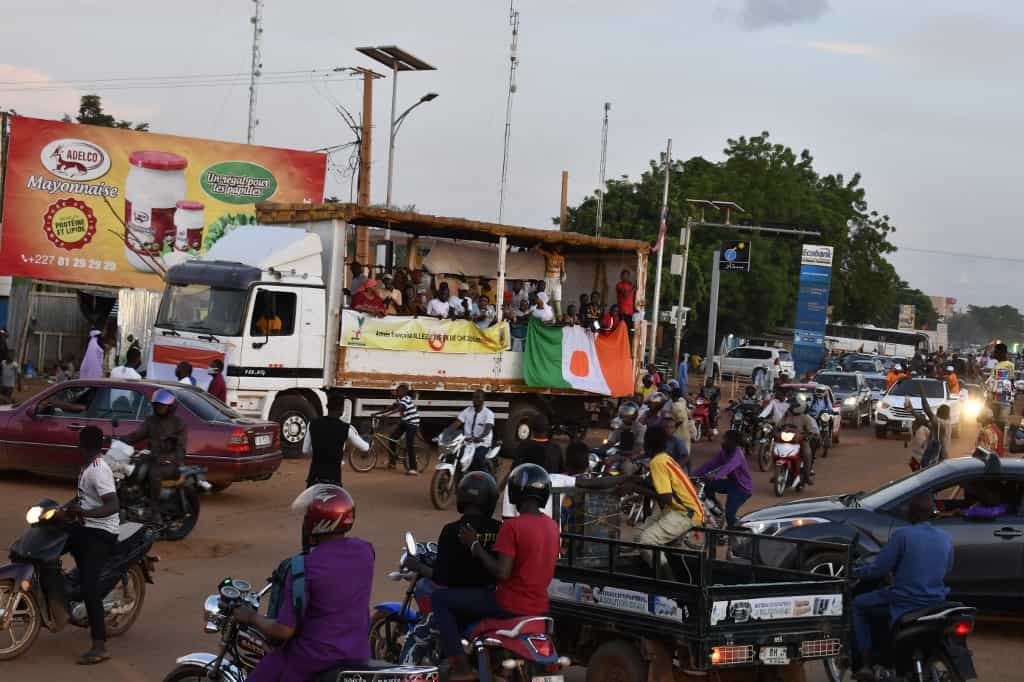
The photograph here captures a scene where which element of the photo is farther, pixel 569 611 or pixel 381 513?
pixel 381 513

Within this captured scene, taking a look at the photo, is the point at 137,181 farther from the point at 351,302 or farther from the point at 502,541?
the point at 502,541

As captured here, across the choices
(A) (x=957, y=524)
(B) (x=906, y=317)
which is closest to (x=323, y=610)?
(A) (x=957, y=524)

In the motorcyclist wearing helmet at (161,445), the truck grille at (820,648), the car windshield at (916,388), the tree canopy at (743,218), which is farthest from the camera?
the tree canopy at (743,218)

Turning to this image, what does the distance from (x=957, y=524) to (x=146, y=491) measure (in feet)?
25.2

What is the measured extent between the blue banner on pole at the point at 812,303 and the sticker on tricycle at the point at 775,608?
120 ft

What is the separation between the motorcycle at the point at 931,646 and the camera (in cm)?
711

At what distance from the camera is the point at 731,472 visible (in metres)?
13.2

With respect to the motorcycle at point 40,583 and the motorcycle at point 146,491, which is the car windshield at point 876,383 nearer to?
the motorcycle at point 146,491

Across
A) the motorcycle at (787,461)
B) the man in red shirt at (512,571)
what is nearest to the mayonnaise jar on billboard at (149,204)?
the motorcycle at (787,461)

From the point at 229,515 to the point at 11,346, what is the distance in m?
20.1

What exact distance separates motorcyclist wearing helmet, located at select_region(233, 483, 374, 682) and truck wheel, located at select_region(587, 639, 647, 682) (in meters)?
2.32

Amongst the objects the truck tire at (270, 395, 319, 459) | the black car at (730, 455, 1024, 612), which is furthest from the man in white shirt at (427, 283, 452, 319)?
the black car at (730, 455, 1024, 612)

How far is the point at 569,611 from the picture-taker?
292 inches

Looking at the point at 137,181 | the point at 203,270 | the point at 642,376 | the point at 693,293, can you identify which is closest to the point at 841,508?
the point at 203,270
